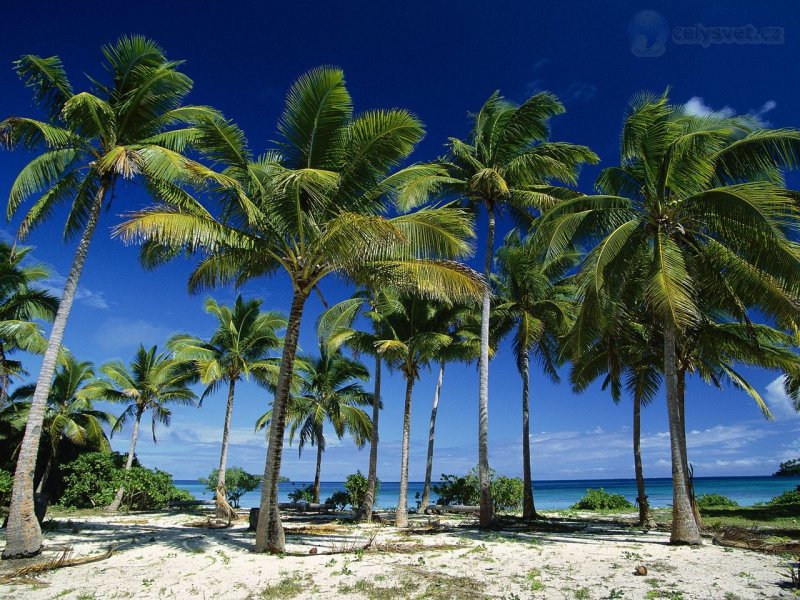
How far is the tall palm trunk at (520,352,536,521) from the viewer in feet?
56.2

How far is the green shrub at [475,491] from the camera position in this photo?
2409 centimetres

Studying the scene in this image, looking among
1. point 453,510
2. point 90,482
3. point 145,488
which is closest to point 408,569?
point 453,510

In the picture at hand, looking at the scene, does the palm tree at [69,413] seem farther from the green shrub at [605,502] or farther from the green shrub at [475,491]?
the green shrub at [605,502]

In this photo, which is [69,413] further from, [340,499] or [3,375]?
[340,499]

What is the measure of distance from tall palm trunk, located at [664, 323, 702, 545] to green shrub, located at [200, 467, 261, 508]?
2345cm

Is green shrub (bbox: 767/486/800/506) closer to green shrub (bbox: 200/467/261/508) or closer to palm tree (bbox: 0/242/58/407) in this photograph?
green shrub (bbox: 200/467/261/508)

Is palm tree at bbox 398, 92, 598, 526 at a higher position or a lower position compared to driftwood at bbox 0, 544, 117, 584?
higher

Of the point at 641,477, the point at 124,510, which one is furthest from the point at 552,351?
the point at 124,510

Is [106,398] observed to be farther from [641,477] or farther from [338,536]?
[641,477]

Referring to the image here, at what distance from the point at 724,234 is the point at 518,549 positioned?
7929 millimetres

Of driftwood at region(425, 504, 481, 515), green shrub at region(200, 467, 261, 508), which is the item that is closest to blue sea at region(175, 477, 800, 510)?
green shrub at region(200, 467, 261, 508)

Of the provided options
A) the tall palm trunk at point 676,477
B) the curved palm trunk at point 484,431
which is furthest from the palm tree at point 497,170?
the tall palm trunk at point 676,477

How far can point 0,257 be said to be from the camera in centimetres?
1689

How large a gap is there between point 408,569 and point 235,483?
24075 millimetres
